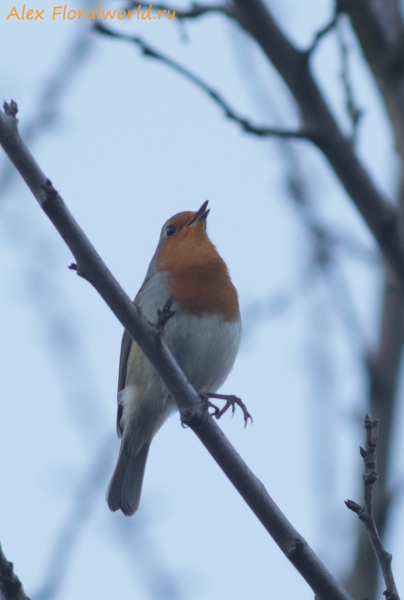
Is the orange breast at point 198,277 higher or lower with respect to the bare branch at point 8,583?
higher

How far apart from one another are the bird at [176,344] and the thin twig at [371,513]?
2366mm

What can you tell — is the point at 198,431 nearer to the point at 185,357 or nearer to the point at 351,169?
Result: the point at 351,169

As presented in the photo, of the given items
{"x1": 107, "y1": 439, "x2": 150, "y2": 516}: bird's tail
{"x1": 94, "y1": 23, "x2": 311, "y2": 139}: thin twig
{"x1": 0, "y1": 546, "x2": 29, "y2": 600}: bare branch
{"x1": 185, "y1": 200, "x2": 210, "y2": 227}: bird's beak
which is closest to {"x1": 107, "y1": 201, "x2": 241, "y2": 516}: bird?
{"x1": 107, "y1": 439, "x2": 150, "y2": 516}: bird's tail

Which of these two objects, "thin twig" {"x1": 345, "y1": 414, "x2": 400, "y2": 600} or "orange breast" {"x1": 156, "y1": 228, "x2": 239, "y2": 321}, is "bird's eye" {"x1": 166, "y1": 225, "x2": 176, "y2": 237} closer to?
"orange breast" {"x1": 156, "y1": 228, "x2": 239, "y2": 321}

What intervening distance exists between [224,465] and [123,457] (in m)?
3.22

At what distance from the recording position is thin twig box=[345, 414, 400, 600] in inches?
108

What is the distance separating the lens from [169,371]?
127 inches

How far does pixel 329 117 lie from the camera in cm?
401

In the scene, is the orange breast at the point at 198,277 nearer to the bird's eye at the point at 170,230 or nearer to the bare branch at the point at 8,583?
the bird's eye at the point at 170,230

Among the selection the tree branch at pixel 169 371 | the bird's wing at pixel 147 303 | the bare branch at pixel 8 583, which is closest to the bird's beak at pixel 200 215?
the bird's wing at pixel 147 303

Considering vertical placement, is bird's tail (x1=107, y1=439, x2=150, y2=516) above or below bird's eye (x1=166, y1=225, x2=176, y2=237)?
below

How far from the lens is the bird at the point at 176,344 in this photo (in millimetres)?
5426

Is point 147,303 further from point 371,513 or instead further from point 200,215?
point 371,513

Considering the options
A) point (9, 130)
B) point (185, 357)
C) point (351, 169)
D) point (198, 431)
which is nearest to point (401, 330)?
point (185, 357)
